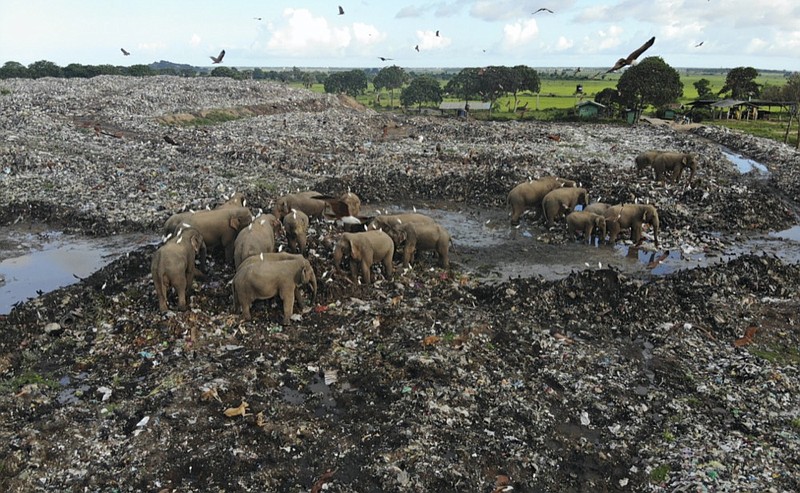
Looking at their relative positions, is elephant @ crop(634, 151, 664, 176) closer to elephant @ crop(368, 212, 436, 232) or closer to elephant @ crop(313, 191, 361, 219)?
elephant @ crop(313, 191, 361, 219)

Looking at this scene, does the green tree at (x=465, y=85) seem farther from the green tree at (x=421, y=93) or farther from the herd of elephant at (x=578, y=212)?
the herd of elephant at (x=578, y=212)

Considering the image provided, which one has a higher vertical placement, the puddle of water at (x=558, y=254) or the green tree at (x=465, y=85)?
the green tree at (x=465, y=85)

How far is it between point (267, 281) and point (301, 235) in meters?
2.49

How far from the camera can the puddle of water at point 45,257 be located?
1052 cm

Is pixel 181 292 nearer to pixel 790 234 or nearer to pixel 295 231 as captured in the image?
pixel 295 231

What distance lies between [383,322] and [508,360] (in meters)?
2.12

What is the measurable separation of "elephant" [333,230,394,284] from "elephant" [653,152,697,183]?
12.6m

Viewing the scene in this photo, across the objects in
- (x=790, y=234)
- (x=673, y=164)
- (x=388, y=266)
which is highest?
(x=673, y=164)

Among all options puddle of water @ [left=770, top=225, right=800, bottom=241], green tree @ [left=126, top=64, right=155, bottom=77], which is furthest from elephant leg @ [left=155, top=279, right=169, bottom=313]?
green tree @ [left=126, top=64, right=155, bottom=77]

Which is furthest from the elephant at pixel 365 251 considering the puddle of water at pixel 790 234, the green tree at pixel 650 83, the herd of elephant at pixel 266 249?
the green tree at pixel 650 83

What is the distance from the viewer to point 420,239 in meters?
Answer: 11.3

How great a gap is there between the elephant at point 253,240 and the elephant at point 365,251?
1.31 meters

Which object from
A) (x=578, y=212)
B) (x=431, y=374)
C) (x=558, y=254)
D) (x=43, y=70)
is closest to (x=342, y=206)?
(x=558, y=254)

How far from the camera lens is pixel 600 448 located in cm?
631
